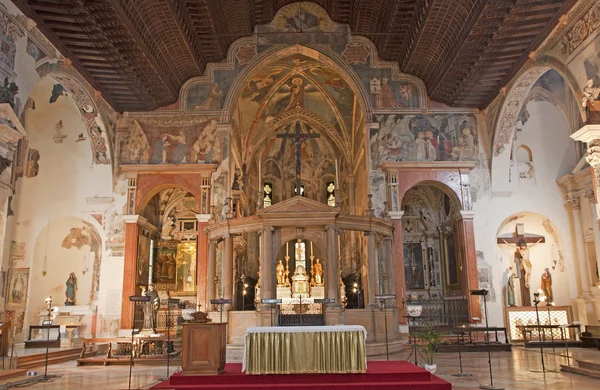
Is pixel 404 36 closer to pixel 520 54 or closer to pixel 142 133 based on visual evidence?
pixel 520 54

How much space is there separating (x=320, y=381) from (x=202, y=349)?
6.91 ft

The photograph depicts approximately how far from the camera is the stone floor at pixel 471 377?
9.23m

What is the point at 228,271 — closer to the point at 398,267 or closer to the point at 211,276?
the point at 211,276

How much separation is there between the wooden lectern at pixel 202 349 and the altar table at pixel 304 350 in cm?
50

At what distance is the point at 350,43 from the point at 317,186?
10186 mm

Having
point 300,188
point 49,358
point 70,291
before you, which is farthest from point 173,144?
point 49,358

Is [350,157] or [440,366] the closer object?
[440,366]

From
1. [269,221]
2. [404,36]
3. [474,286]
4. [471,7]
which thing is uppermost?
[404,36]

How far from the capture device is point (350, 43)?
20.5 meters

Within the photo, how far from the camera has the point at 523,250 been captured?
745 inches

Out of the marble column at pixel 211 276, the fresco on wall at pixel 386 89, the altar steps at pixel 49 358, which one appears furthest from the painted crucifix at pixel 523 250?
the altar steps at pixel 49 358

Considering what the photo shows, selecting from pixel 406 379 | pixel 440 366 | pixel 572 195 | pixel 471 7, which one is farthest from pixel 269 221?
pixel 572 195

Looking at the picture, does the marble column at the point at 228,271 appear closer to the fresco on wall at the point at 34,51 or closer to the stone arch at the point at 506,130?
the fresco on wall at the point at 34,51

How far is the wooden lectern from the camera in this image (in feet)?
29.8
